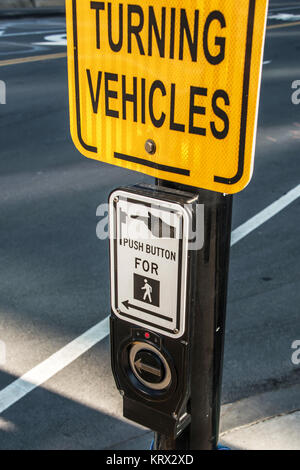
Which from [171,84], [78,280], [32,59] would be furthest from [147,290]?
[32,59]

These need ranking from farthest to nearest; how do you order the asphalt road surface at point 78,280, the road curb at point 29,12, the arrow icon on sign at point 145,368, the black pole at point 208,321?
the road curb at point 29,12 < the asphalt road surface at point 78,280 < the arrow icon on sign at point 145,368 < the black pole at point 208,321

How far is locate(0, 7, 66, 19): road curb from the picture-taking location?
2124cm

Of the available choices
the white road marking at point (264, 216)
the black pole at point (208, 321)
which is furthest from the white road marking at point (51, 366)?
the black pole at point (208, 321)

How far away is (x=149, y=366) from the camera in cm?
208

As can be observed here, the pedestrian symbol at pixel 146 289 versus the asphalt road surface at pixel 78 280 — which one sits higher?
the pedestrian symbol at pixel 146 289

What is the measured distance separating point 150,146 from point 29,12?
71.4ft

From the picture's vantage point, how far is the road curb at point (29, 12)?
2124 cm

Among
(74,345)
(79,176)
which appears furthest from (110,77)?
(79,176)

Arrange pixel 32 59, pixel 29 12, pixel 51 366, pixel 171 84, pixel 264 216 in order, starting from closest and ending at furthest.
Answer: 1. pixel 171 84
2. pixel 51 366
3. pixel 264 216
4. pixel 32 59
5. pixel 29 12

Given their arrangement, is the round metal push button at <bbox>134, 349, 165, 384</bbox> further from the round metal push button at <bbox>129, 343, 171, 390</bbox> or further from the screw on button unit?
the screw on button unit

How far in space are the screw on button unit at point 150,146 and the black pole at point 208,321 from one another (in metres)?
0.10

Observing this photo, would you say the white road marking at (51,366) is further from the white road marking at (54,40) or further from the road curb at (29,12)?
the road curb at (29,12)

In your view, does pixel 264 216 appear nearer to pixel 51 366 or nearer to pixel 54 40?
pixel 51 366
